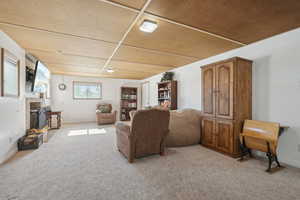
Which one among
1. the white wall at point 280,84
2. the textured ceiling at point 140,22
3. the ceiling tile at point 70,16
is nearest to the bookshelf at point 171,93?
the textured ceiling at point 140,22

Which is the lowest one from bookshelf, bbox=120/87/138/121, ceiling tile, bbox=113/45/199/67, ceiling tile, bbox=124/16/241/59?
bookshelf, bbox=120/87/138/121

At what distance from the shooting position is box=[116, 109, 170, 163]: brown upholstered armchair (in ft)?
7.87

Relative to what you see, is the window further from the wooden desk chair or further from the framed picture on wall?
the wooden desk chair

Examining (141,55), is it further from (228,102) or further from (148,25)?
(228,102)

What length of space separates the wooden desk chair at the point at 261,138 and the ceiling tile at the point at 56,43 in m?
3.21

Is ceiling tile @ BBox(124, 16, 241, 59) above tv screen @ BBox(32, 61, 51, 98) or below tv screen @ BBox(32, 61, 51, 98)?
above

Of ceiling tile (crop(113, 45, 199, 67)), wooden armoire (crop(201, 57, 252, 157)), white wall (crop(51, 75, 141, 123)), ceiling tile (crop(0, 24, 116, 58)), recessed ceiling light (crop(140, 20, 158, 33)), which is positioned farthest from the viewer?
white wall (crop(51, 75, 141, 123))

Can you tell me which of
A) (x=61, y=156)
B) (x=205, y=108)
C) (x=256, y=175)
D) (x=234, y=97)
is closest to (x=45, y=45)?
(x=61, y=156)

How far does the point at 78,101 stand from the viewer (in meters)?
6.79

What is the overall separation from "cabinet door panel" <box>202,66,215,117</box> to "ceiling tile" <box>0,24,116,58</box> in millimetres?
2234

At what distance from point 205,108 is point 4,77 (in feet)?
13.3

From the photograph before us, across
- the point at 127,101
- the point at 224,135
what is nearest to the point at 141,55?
Answer: the point at 224,135

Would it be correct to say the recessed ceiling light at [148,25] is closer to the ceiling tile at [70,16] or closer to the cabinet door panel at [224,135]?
the ceiling tile at [70,16]

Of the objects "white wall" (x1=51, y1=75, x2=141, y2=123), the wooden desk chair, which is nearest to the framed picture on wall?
"white wall" (x1=51, y1=75, x2=141, y2=123)
